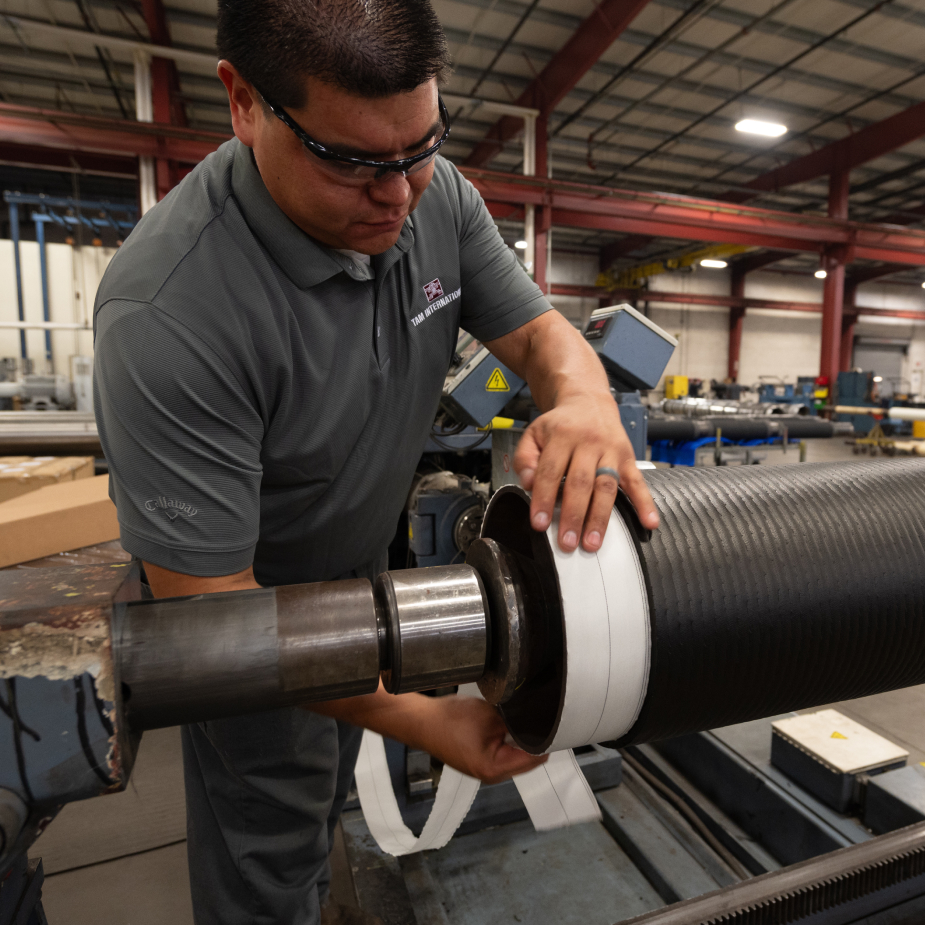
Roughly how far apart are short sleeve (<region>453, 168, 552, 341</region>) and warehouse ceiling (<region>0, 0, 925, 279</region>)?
509 cm

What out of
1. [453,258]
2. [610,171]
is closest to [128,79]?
[610,171]

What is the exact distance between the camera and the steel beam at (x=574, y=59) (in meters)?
4.69

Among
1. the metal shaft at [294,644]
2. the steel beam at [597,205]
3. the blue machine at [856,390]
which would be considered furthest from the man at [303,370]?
the blue machine at [856,390]

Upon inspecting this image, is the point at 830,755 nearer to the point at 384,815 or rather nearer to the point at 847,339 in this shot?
the point at 384,815

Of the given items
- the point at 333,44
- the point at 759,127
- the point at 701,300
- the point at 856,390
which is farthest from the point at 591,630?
the point at 701,300


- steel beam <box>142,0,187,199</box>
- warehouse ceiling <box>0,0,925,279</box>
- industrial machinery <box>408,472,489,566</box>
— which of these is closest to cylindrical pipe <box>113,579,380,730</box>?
industrial machinery <box>408,472,489,566</box>

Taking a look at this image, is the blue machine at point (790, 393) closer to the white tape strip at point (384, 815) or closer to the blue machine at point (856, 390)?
the blue machine at point (856, 390)

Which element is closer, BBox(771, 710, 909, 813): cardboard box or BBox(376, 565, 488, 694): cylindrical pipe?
BBox(376, 565, 488, 694): cylindrical pipe

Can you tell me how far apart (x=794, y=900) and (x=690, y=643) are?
697 mm

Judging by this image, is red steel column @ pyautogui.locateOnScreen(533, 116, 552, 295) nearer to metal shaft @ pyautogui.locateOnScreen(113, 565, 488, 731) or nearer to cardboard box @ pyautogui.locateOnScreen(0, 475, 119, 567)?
cardboard box @ pyautogui.locateOnScreen(0, 475, 119, 567)

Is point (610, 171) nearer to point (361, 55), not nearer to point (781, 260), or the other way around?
point (781, 260)

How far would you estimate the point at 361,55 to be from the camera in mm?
521

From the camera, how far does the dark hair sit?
52cm

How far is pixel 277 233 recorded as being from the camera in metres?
0.70
